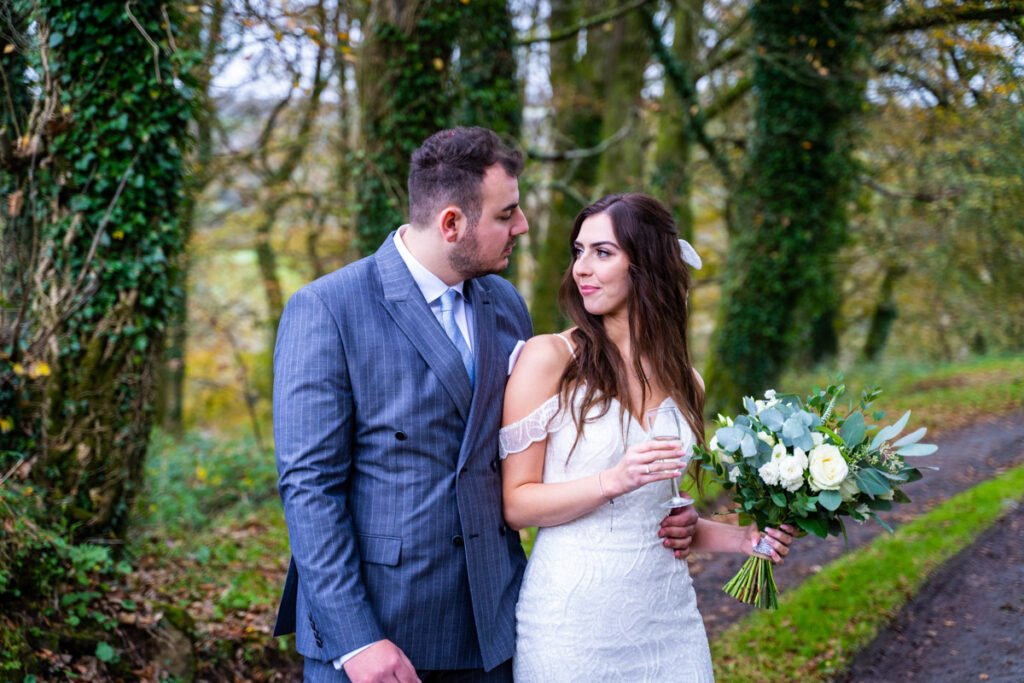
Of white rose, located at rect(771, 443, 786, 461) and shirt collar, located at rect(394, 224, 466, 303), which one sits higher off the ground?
shirt collar, located at rect(394, 224, 466, 303)

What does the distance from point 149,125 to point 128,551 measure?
2.56 m

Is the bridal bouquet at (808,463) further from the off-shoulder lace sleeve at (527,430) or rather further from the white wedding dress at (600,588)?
the off-shoulder lace sleeve at (527,430)

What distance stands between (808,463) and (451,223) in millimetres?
1381

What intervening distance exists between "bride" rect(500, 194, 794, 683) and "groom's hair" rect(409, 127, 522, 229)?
0.44 m

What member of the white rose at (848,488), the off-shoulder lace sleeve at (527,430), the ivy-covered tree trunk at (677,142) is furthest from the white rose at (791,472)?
the ivy-covered tree trunk at (677,142)

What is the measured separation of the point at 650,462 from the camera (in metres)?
2.33

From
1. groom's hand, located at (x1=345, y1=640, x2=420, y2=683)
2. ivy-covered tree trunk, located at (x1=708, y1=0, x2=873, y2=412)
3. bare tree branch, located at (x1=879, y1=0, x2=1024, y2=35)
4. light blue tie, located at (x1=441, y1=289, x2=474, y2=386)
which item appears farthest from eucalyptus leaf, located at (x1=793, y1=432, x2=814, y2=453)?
ivy-covered tree trunk, located at (x1=708, y1=0, x2=873, y2=412)

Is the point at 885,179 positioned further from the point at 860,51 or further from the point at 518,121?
the point at 518,121

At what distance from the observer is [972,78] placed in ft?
20.4

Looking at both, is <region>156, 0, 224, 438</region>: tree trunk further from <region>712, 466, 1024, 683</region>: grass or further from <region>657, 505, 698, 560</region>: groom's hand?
<region>657, 505, 698, 560</region>: groom's hand

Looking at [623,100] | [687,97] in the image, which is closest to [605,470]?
[687,97]

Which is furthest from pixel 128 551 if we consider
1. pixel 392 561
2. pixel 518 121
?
pixel 518 121

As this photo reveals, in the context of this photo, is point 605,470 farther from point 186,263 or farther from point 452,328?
point 186,263

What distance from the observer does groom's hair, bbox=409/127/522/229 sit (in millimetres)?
2523
